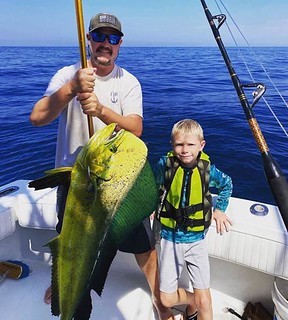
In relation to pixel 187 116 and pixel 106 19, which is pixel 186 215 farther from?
pixel 187 116

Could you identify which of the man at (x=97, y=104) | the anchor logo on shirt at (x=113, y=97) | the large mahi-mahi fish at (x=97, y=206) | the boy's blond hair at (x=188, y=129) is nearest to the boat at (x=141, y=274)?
the man at (x=97, y=104)

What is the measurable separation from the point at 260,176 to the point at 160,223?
418cm

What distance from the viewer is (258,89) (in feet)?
8.48

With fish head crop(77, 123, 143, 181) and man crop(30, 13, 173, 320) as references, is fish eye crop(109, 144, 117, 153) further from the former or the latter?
man crop(30, 13, 173, 320)

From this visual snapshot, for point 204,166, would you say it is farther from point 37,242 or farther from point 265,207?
point 37,242

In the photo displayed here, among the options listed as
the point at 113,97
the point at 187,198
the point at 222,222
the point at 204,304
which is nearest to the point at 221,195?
the point at 222,222

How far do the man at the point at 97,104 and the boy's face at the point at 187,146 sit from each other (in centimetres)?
34

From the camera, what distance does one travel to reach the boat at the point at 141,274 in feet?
8.82

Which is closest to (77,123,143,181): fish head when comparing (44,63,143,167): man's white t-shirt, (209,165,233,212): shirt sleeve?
(44,63,143,167): man's white t-shirt

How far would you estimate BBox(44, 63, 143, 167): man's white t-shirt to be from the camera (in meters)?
2.31

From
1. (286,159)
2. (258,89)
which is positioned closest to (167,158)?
(258,89)

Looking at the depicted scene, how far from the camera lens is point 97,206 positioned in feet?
4.66

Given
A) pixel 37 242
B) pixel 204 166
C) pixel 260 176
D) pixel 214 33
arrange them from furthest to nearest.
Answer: pixel 260 176
pixel 37 242
pixel 214 33
pixel 204 166

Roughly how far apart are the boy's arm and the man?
589mm
